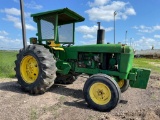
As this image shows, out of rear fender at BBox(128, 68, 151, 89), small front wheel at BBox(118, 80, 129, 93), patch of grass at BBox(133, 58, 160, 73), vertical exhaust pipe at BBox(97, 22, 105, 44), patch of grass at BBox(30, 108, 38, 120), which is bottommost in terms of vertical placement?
patch of grass at BBox(133, 58, 160, 73)

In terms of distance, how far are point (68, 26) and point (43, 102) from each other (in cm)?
326

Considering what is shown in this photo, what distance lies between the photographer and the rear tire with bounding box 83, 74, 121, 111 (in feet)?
17.8

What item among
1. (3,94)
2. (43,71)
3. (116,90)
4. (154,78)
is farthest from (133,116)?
(154,78)

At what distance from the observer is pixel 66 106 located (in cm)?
567

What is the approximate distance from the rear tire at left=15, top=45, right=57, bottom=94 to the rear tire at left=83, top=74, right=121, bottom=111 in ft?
4.61

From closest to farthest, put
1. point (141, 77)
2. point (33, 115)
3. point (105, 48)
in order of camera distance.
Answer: point (33, 115), point (105, 48), point (141, 77)

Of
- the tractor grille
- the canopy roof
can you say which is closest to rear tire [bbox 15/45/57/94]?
the tractor grille

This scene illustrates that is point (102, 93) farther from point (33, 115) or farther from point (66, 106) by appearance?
point (33, 115)

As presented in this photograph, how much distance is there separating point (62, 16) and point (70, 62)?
157 cm

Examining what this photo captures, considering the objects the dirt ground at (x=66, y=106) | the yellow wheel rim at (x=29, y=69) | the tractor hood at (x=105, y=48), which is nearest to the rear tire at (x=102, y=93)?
the dirt ground at (x=66, y=106)

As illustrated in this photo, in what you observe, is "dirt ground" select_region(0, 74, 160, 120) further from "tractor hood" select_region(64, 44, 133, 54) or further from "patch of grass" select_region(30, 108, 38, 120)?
"tractor hood" select_region(64, 44, 133, 54)

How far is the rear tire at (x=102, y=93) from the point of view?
5434 mm

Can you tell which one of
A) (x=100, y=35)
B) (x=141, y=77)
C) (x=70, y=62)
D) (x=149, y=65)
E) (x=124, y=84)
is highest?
(x=100, y=35)


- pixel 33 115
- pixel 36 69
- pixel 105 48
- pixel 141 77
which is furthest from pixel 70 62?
pixel 33 115
